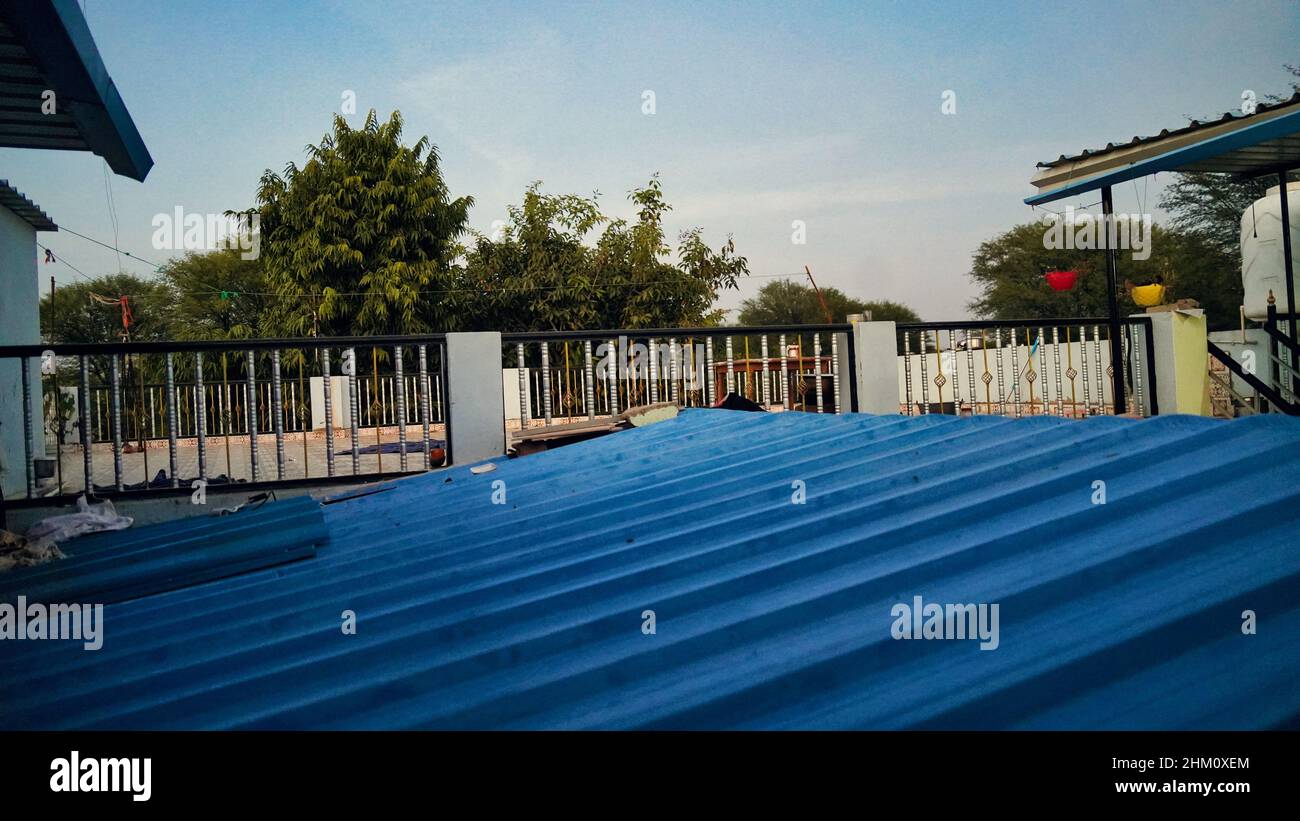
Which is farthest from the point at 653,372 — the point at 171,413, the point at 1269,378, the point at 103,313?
the point at 103,313

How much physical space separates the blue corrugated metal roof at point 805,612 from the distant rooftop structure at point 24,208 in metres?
7.44

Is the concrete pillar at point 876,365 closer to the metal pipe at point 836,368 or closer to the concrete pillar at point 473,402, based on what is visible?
the metal pipe at point 836,368

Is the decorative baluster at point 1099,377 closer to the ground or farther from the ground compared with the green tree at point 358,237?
closer to the ground

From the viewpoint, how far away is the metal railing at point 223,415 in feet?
19.0

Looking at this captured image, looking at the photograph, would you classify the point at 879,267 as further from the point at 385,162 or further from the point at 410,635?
the point at 410,635

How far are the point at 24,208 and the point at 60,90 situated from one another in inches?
239

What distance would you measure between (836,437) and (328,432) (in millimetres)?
4027

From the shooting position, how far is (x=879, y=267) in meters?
28.4

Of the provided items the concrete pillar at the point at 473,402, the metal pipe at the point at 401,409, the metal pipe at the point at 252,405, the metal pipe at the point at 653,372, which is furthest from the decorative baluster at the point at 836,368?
the metal pipe at the point at 252,405

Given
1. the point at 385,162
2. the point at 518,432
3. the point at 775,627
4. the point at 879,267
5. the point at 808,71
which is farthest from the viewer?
the point at 879,267

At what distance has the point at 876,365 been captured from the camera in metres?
7.65

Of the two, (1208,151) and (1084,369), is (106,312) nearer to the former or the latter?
(1084,369)

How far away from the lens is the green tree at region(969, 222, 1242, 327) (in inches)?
899
